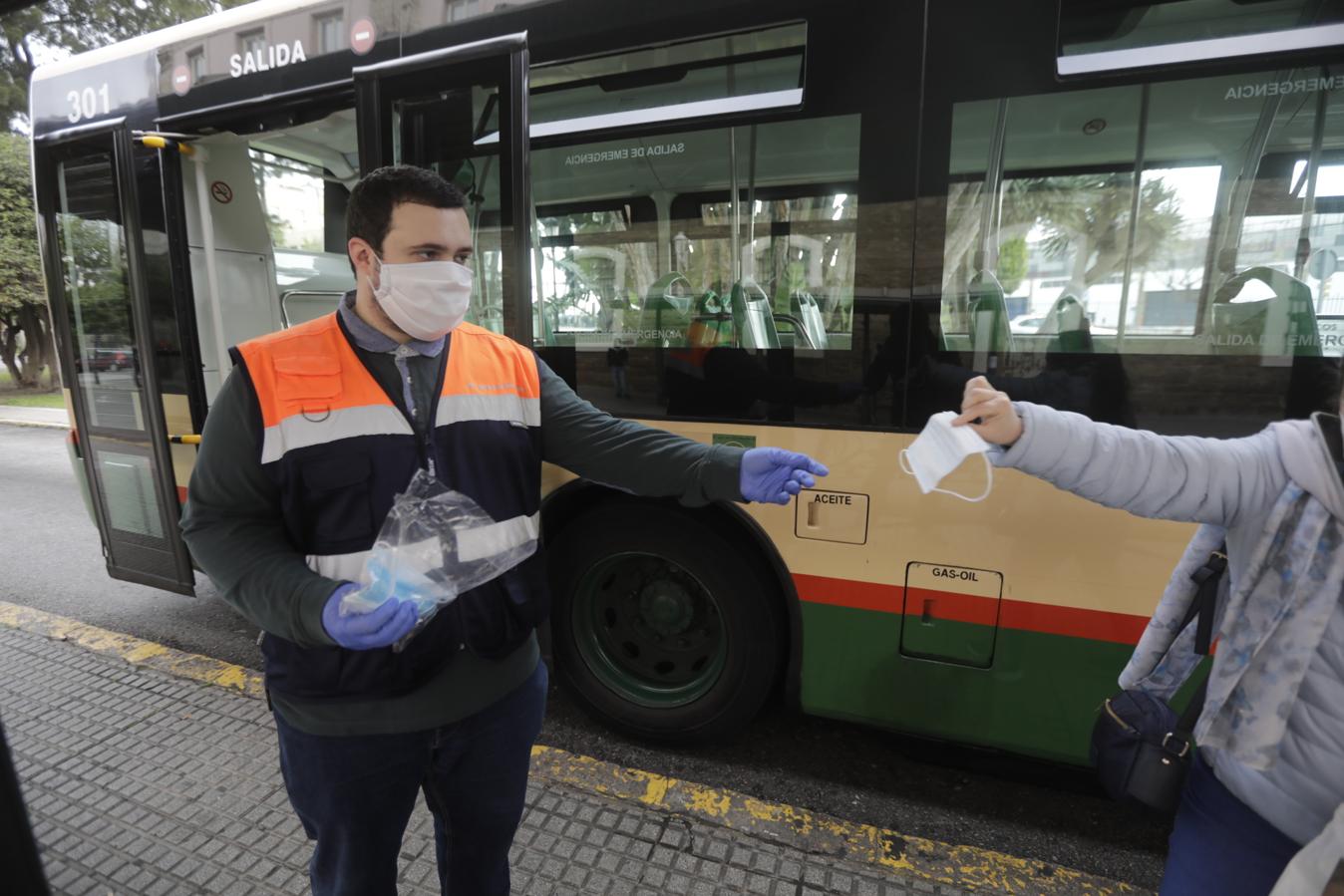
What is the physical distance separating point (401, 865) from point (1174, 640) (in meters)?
2.27

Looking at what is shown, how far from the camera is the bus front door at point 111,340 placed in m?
3.49

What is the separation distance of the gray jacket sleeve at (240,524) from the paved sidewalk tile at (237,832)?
4.63 ft

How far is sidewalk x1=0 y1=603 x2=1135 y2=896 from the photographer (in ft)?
7.40

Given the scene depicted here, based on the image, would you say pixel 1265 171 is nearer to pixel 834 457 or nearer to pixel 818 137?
pixel 818 137

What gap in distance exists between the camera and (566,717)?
3314 mm

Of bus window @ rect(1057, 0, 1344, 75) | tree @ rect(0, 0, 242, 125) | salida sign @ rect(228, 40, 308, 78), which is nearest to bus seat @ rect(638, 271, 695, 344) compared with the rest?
bus window @ rect(1057, 0, 1344, 75)

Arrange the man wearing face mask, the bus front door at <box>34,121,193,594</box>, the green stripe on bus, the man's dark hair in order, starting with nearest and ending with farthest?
1. the man wearing face mask
2. the man's dark hair
3. the green stripe on bus
4. the bus front door at <box>34,121,193,594</box>

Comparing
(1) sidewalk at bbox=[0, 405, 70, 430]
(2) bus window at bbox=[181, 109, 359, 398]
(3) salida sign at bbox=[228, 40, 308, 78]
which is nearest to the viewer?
(3) salida sign at bbox=[228, 40, 308, 78]

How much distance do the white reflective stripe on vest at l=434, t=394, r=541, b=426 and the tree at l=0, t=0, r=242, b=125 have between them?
15.0 feet

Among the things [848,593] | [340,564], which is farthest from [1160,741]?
[340,564]

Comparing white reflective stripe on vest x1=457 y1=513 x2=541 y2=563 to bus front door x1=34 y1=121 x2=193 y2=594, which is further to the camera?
bus front door x1=34 y1=121 x2=193 y2=594

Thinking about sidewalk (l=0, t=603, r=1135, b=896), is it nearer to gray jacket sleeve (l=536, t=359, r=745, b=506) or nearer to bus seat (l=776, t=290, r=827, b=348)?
gray jacket sleeve (l=536, t=359, r=745, b=506)

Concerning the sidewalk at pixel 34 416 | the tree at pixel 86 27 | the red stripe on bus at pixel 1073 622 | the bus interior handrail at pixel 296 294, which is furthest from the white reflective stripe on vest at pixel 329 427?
the sidewalk at pixel 34 416

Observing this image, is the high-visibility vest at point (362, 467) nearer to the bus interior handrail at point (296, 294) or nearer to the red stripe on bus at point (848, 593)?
the red stripe on bus at point (848, 593)
